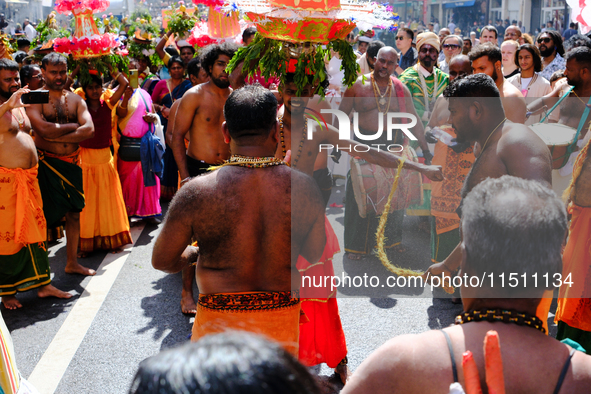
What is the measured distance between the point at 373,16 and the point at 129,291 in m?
3.24

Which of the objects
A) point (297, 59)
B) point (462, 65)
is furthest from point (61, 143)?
point (462, 65)

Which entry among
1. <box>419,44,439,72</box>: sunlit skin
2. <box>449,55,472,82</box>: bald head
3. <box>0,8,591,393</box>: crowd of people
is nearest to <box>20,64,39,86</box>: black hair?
<box>0,8,591,393</box>: crowd of people

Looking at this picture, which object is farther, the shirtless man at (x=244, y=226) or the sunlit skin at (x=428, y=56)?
the sunlit skin at (x=428, y=56)

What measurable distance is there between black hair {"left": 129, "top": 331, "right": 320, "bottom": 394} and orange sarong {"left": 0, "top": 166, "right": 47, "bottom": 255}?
430 centimetres

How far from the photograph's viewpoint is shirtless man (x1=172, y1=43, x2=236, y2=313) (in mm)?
4711

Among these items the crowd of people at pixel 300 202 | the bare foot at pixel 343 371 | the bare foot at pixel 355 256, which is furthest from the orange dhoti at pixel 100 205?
the bare foot at pixel 343 371

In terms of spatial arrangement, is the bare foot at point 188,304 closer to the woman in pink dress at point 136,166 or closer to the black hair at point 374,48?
the woman in pink dress at point 136,166

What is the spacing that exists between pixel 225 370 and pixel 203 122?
4.09 meters

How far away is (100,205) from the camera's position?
6172 millimetres

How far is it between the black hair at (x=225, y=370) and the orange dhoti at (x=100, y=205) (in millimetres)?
5534

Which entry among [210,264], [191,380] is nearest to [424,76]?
[210,264]

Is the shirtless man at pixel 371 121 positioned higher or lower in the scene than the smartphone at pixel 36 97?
lower

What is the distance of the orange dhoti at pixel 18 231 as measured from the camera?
15.5 ft

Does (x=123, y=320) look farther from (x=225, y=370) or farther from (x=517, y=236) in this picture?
(x=225, y=370)
